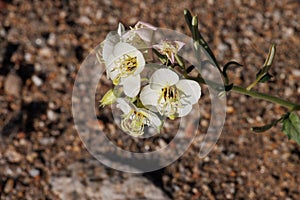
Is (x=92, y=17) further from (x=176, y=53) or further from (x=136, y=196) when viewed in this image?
(x=176, y=53)

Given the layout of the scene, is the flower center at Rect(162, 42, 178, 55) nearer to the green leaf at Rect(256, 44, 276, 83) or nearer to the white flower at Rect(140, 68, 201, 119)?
the white flower at Rect(140, 68, 201, 119)

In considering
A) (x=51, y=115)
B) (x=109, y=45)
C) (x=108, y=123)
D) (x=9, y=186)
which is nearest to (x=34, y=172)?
(x=9, y=186)

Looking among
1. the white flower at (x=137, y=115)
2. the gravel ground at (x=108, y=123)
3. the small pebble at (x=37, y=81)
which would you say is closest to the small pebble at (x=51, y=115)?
the gravel ground at (x=108, y=123)

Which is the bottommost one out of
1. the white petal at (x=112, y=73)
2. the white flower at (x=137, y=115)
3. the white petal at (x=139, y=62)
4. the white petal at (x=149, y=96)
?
the white flower at (x=137, y=115)

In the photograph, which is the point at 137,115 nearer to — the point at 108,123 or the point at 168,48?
the point at 168,48

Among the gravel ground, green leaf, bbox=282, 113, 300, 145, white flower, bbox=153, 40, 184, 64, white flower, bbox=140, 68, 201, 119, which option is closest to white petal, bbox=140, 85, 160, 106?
white flower, bbox=140, 68, 201, 119

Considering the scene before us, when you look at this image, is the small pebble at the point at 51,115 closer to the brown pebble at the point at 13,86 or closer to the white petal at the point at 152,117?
the brown pebble at the point at 13,86
